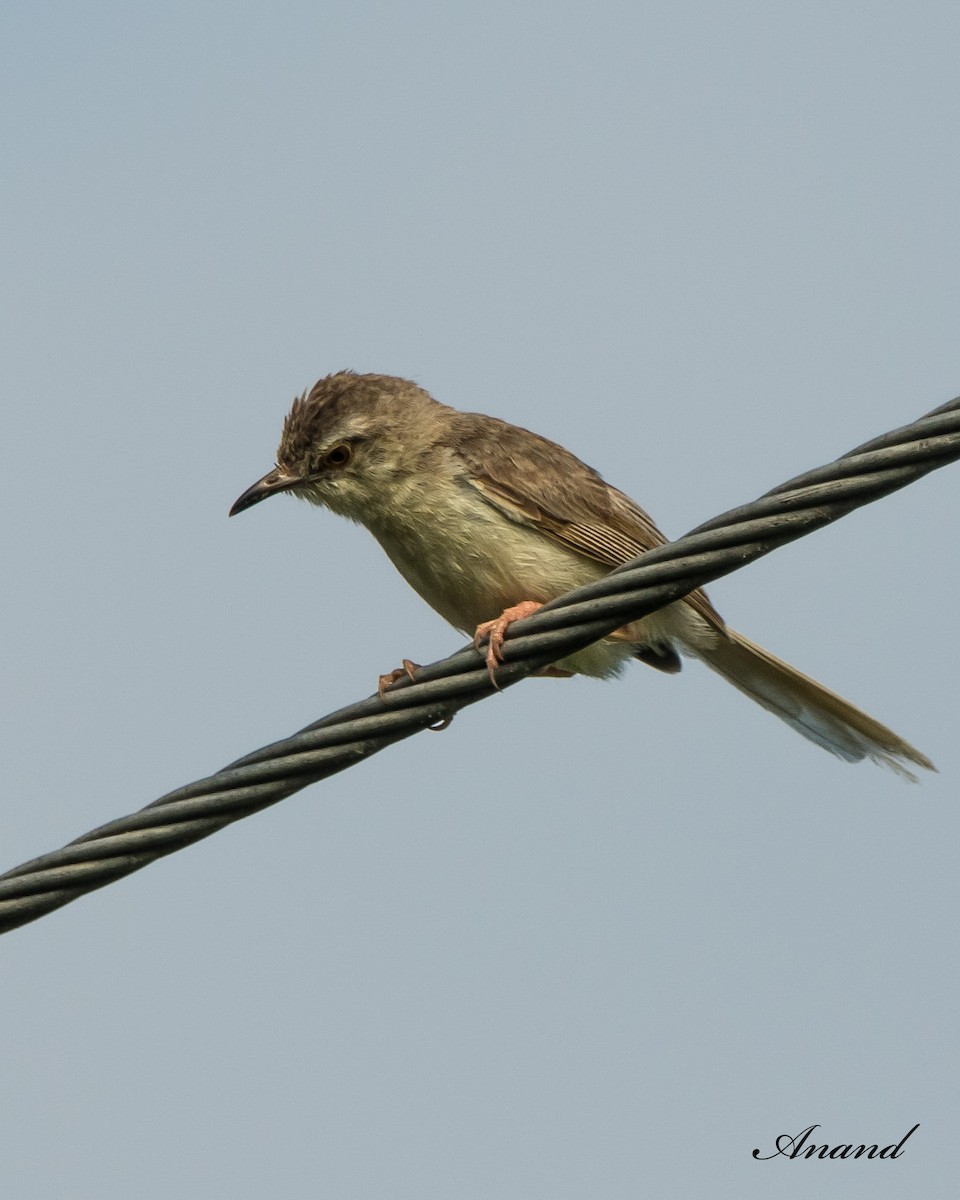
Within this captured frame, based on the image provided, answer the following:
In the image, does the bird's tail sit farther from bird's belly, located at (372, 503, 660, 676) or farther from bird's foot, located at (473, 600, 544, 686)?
bird's foot, located at (473, 600, 544, 686)

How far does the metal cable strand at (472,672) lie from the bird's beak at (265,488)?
2921 mm

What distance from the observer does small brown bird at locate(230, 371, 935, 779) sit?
6852 mm

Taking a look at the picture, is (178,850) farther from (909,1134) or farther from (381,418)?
(909,1134)

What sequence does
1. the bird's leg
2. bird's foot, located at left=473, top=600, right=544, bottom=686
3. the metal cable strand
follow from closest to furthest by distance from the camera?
the metal cable strand → bird's foot, located at left=473, top=600, right=544, bottom=686 → the bird's leg

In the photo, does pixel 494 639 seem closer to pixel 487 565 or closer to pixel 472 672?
pixel 472 672

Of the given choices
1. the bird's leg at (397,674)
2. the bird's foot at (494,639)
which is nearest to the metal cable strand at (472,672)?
the bird's foot at (494,639)

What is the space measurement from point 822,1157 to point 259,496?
159 inches

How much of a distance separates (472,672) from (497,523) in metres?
2.36

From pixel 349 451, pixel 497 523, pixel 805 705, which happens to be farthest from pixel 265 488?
pixel 805 705

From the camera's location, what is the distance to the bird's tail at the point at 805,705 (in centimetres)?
690

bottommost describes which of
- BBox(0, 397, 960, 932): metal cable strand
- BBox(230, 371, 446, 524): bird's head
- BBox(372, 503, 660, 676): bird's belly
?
BBox(0, 397, 960, 932): metal cable strand

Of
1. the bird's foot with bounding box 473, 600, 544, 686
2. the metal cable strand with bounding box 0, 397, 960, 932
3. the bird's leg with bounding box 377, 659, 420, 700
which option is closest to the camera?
the metal cable strand with bounding box 0, 397, 960, 932

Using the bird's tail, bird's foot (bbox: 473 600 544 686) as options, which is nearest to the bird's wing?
the bird's tail

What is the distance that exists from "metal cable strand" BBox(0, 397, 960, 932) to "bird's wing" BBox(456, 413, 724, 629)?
91.1 inches
